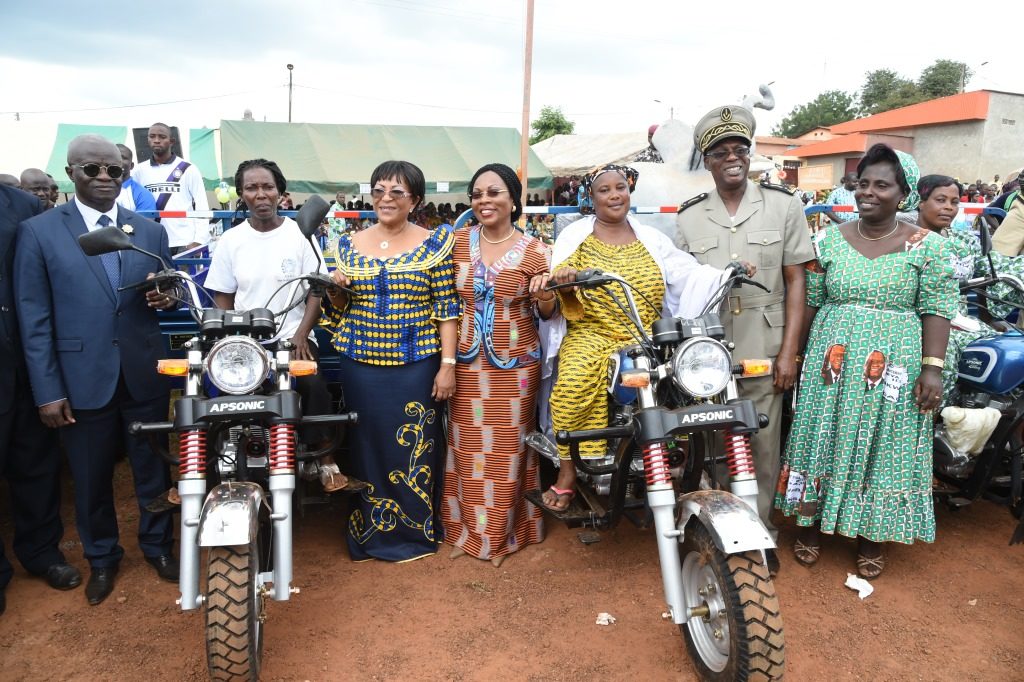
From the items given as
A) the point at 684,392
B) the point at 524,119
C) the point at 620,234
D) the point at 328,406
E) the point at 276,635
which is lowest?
the point at 276,635

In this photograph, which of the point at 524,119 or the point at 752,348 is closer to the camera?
the point at 752,348

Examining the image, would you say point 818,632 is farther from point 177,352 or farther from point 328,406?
point 177,352

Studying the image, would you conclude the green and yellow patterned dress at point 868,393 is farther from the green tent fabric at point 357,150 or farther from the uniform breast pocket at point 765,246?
the green tent fabric at point 357,150

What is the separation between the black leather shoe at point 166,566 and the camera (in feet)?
11.1

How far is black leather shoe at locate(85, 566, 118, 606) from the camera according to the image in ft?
10.6

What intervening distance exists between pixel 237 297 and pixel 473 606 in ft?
5.86

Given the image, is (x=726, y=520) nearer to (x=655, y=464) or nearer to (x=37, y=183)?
(x=655, y=464)

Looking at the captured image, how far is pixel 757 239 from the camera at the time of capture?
3336mm

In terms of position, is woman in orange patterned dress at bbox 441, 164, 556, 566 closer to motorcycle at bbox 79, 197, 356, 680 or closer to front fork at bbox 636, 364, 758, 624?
motorcycle at bbox 79, 197, 356, 680

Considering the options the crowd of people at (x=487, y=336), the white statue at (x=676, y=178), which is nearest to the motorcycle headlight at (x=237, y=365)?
the crowd of people at (x=487, y=336)

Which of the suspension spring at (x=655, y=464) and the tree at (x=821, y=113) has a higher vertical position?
the tree at (x=821, y=113)

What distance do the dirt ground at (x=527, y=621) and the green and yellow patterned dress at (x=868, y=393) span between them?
14.0 inches

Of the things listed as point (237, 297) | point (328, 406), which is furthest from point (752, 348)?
point (237, 297)

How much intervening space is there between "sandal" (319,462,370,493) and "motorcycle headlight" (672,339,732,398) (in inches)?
61.5
